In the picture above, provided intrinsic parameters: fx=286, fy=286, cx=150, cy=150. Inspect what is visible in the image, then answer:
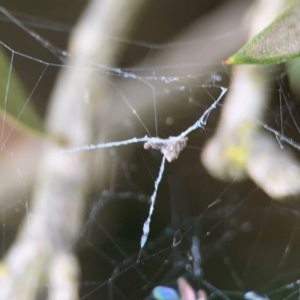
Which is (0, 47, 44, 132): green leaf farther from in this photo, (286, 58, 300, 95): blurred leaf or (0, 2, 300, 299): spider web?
(286, 58, 300, 95): blurred leaf

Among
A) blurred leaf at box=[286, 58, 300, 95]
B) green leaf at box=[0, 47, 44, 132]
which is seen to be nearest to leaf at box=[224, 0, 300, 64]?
blurred leaf at box=[286, 58, 300, 95]

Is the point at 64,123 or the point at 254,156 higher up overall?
the point at 64,123

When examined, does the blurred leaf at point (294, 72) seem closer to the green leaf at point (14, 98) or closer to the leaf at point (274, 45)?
the leaf at point (274, 45)

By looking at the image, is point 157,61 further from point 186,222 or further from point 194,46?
point 186,222

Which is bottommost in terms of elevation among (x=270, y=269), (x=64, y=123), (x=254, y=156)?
(x=270, y=269)

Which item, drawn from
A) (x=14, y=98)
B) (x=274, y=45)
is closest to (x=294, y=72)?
(x=274, y=45)

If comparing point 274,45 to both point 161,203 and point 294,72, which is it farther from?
point 161,203

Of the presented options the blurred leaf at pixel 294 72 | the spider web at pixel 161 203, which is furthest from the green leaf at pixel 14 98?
the blurred leaf at pixel 294 72

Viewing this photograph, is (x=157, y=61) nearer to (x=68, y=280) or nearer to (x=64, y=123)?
(x=64, y=123)

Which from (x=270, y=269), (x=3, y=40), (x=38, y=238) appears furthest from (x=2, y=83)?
(x=270, y=269)
